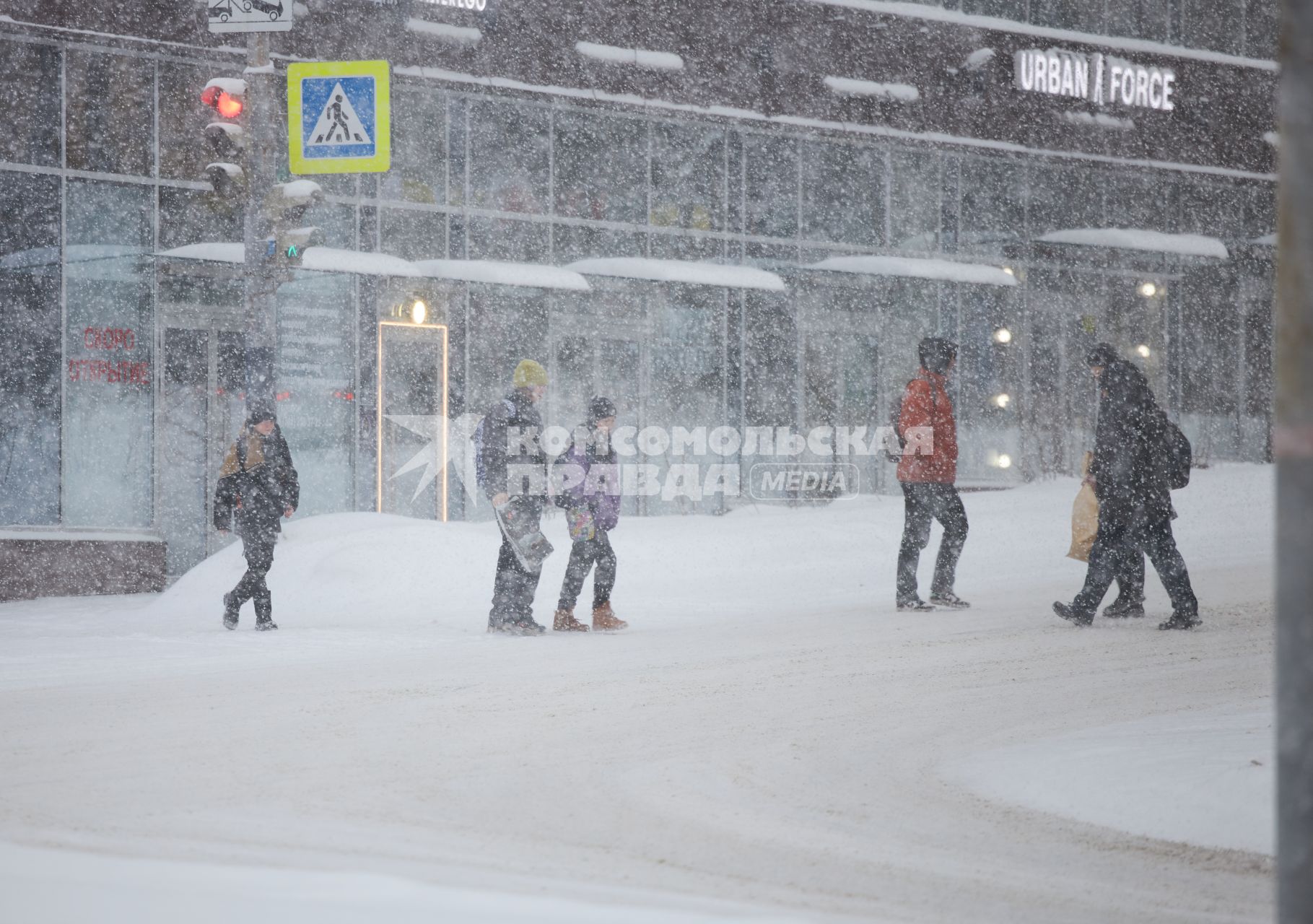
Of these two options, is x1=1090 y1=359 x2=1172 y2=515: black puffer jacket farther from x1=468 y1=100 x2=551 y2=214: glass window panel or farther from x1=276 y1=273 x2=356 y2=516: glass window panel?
x1=468 y1=100 x2=551 y2=214: glass window panel

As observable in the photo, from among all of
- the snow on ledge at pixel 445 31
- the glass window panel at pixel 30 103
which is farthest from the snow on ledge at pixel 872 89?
the glass window panel at pixel 30 103

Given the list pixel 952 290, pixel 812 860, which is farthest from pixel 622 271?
pixel 812 860

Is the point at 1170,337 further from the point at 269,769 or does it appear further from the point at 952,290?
the point at 269,769

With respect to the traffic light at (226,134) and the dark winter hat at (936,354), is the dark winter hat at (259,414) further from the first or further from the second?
the dark winter hat at (936,354)

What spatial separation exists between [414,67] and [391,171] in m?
1.35

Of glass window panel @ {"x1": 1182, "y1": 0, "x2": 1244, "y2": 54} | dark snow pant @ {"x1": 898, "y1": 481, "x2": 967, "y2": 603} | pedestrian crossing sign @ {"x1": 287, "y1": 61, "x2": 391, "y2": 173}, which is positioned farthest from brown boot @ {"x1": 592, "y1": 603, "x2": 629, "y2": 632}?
glass window panel @ {"x1": 1182, "y1": 0, "x2": 1244, "y2": 54}

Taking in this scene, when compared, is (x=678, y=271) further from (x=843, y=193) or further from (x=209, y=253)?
Result: (x=209, y=253)

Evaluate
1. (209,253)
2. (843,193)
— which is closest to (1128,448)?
(209,253)

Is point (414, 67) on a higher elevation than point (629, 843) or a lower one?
higher

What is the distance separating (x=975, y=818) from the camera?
5.23 metres

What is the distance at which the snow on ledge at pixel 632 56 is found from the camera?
19.8 m

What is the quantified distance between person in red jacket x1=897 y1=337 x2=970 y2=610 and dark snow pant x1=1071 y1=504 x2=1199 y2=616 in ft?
4.75

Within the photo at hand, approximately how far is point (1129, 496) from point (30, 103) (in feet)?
40.3

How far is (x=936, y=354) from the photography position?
39.7ft
